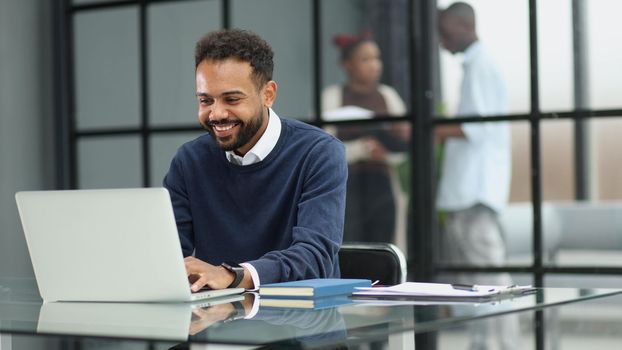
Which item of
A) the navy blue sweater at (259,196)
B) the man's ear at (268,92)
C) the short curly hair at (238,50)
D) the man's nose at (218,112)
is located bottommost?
the navy blue sweater at (259,196)

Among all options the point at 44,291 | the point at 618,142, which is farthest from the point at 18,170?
the point at 44,291

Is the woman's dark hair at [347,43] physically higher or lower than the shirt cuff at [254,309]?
higher

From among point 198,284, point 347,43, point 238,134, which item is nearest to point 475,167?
point 347,43

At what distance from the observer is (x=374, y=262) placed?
2.64m

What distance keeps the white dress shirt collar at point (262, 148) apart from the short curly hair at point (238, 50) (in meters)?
0.11

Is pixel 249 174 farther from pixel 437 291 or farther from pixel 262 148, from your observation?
pixel 437 291

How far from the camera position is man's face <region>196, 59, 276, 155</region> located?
8.05ft

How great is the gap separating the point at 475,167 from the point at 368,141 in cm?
47

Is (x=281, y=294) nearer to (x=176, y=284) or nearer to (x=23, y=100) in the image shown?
(x=176, y=284)

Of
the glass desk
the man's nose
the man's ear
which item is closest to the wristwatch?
the glass desk

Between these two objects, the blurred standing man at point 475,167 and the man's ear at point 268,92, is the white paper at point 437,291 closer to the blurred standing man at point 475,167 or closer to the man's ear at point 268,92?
the man's ear at point 268,92

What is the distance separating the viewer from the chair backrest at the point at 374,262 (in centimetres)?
259

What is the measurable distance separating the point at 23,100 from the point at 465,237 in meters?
2.18

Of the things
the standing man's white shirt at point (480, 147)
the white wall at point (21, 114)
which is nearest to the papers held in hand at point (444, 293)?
the standing man's white shirt at point (480, 147)
